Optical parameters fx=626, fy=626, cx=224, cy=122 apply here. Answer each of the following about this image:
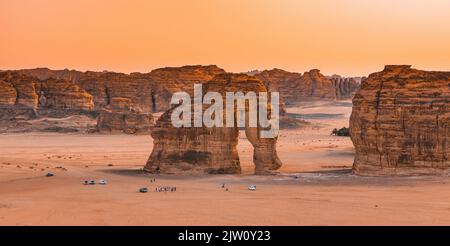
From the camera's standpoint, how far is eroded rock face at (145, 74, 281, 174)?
3094cm

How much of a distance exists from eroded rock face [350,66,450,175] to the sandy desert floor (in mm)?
1200

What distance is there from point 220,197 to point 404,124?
9.94 m

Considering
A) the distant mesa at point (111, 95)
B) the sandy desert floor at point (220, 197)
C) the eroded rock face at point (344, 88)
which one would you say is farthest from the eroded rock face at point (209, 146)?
the eroded rock face at point (344, 88)

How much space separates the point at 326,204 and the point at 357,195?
261cm

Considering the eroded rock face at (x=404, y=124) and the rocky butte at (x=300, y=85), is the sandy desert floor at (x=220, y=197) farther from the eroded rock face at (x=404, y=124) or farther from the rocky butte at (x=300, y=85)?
the rocky butte at (x=300, y=85)

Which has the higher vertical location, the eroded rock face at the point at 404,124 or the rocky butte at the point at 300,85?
the rocky butte at the point at 300,85

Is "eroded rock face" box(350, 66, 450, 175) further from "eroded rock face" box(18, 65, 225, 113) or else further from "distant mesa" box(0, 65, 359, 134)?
"eroded rock face" box(18, 65, 225, 113)

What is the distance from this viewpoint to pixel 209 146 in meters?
30.9

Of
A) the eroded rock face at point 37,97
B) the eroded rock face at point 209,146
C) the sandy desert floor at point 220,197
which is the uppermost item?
the eroded rock face at point 37,97

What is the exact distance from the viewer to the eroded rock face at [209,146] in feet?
102

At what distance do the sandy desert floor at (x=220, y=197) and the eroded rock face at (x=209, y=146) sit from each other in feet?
3.14

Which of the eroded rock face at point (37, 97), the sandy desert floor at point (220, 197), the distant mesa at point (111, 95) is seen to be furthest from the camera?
the eroded rock face at point (37, 97)

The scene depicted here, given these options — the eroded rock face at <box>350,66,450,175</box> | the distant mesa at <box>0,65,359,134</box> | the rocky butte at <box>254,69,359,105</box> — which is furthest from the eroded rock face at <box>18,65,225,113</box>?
the eroded rock face at <box>350,66,450,175</box>
